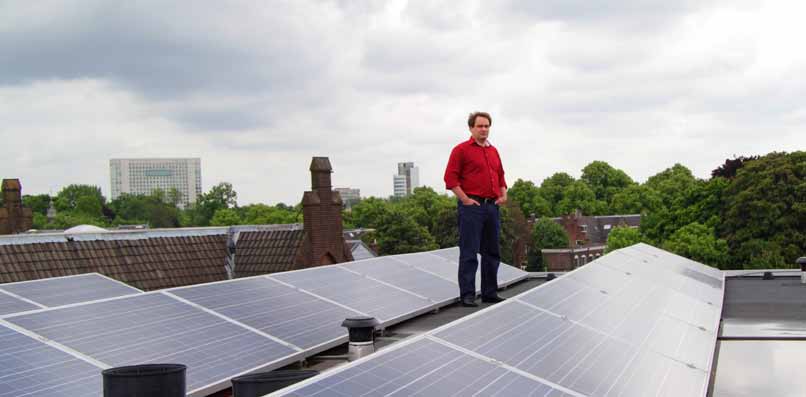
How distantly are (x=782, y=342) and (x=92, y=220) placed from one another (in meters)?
158

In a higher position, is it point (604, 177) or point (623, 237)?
point (604, 177)

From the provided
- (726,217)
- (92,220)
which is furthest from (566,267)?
(92,220)

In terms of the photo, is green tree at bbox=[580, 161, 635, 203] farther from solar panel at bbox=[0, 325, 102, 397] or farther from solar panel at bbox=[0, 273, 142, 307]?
solar panel at bbox=[0, 325, 102, 397]

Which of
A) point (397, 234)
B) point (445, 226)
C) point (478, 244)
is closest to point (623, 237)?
point (445, 226)

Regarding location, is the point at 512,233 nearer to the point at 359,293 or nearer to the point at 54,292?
the point at 359,293

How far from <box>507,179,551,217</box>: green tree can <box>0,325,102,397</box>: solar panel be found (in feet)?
427

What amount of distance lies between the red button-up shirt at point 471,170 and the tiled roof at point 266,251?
20247mm

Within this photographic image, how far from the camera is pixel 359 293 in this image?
10.8m

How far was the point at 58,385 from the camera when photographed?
5.75 metres

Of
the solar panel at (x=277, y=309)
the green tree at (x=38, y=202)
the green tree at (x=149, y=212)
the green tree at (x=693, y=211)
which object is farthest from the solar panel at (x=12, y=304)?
the green tree at (x=38, y=202)

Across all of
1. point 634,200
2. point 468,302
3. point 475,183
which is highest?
point 475,183

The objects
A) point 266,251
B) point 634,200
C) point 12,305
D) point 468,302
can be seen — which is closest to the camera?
point 12,305

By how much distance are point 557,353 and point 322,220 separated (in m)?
25.2

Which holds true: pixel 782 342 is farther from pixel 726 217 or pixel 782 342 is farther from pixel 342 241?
pixel 726 217
